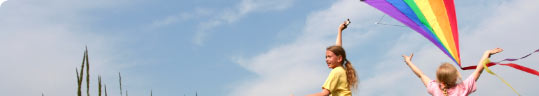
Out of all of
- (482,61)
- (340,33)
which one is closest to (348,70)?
(340,33)

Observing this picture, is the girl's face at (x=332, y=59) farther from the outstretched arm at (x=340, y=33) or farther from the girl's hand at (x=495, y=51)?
the girl's hand at (x=495, y=51)

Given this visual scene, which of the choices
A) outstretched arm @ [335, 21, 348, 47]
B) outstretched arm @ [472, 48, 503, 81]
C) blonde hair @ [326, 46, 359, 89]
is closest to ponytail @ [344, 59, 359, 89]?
blonde hair @ [326, 46, 359, 89]

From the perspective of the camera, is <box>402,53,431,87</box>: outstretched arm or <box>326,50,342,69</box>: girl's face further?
<box>402,53,431,87</box>: outstretched arm

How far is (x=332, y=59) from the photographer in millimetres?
5082

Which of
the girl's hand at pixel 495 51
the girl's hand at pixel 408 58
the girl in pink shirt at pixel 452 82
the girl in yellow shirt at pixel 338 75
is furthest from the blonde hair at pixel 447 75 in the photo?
the girl in yellow shirt at pixel 338 75

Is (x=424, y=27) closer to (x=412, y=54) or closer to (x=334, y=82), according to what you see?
(x=412, y=54)

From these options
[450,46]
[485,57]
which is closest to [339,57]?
[485,57]

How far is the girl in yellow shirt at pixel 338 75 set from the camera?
4.86 m

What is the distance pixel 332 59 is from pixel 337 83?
0.26 m

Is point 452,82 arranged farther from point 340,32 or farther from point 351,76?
point 340,32

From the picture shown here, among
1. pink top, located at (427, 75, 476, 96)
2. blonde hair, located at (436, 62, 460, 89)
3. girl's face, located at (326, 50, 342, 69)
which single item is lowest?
pink top, located at (427, 75, 476, 96)

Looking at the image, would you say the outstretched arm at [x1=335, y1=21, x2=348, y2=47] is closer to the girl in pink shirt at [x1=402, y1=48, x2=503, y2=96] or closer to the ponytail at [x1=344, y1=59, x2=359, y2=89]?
the ponytail at [x1=344, y1=59, x2=359, y2=89]

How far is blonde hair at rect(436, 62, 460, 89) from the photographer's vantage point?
16.6 ft

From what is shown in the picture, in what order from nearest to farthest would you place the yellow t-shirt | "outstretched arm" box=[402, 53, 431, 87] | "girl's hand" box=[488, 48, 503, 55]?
the yellow t-shirt → "girl's hand" box=[488, 48, 503, 55] → "outstretched arm" box=[402, 53, 431, 87]
